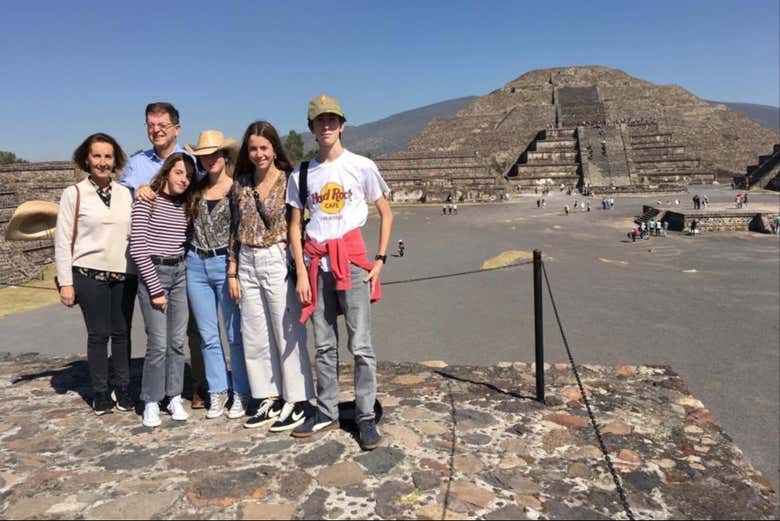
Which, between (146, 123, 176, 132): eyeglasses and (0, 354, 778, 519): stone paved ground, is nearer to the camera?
(0, 354, 778, 519): stone paved ground

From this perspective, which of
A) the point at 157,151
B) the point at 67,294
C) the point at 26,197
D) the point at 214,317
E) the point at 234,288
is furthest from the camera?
the point at 26,197

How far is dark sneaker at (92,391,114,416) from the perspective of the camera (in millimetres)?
3566

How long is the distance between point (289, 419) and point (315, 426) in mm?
225

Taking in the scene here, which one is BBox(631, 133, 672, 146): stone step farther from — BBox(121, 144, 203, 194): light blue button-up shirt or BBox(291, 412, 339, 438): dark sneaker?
BBox(291, 412, 339, 438): dark sneaker

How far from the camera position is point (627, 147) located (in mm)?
42750

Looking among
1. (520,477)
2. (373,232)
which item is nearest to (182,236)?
(520,477)

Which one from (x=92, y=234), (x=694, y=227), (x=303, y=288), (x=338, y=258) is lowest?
(x=694, y=227)

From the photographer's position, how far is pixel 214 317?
3410 millimetres

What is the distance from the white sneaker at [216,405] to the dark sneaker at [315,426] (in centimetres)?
64

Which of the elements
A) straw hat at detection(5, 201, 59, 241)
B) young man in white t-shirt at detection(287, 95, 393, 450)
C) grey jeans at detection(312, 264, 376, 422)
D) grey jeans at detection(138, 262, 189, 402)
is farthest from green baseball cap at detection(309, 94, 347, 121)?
straw hat at detection(5, 201, 59, 241)

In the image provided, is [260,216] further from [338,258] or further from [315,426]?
[315,426]

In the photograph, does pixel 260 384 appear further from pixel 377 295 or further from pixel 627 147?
pixel 627 147

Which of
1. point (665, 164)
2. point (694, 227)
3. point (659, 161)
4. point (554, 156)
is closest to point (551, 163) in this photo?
point (554, 156)

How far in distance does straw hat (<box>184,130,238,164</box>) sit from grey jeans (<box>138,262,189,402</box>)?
0.72m
